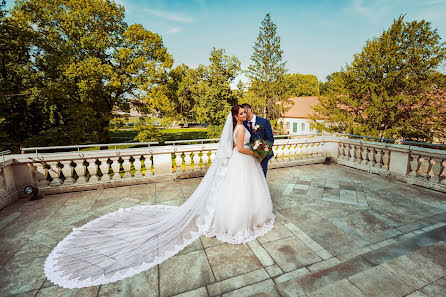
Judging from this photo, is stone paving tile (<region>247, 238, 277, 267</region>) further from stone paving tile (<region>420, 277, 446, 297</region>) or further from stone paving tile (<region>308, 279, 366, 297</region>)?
stone paving tile (<region>420, 277, 446, 297</region>)

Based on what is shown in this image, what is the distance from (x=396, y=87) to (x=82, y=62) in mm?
21146

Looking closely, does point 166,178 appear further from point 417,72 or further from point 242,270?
point 417,72

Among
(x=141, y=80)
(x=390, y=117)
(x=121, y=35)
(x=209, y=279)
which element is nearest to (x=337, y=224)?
(x=209, y=279)

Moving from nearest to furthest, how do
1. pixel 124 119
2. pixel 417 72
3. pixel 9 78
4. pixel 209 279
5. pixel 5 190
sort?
pixel 209 279 → pixel 5 190 → pixel 417 72 → pixel 9 78 → pixel 124 119

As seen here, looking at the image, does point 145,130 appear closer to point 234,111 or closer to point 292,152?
point 292,152

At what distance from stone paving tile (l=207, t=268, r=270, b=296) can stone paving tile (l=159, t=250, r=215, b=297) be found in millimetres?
129

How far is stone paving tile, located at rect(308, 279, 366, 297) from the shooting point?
2400 mm

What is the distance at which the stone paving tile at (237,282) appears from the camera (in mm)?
2543

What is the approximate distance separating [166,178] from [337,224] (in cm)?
470

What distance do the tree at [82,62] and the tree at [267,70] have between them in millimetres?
18718

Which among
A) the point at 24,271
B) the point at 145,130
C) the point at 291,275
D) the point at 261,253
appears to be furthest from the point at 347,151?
the point at 145,130

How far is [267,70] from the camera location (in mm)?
33031

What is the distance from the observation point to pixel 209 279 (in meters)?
2.72

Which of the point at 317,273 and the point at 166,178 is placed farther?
the point at 166,178
